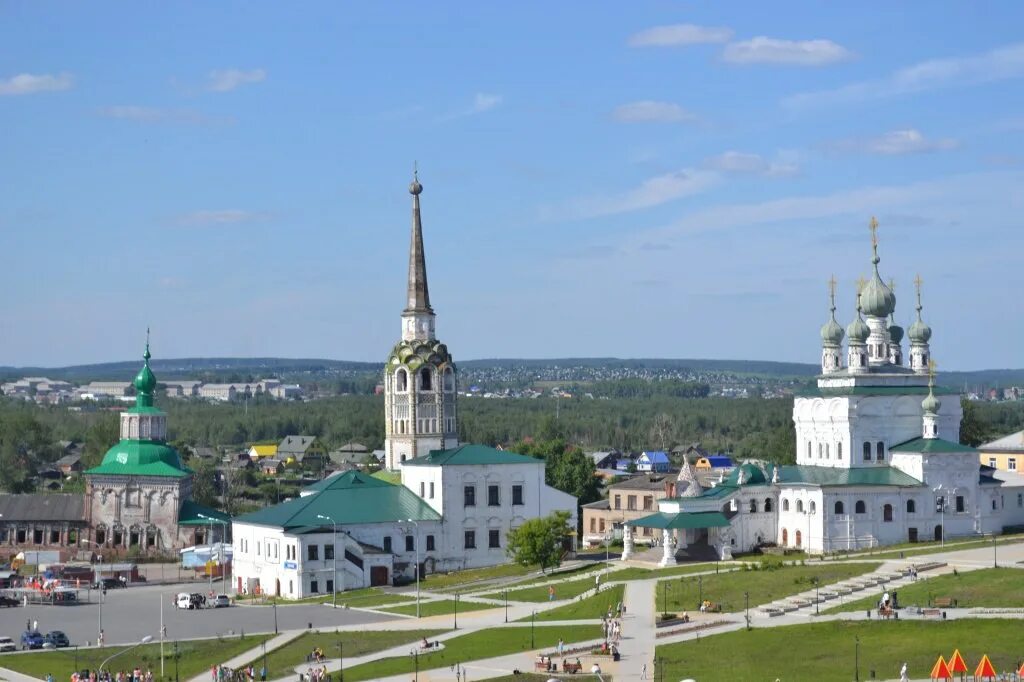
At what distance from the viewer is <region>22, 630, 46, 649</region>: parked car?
70.1 metres

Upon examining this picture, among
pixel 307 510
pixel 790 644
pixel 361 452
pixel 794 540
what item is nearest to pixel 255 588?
pixel 307 510

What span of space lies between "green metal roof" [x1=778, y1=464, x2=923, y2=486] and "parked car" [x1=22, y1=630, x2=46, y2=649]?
1342 inches

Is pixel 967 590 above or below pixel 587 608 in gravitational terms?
above

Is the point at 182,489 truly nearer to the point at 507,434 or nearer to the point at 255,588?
the point at 255,588

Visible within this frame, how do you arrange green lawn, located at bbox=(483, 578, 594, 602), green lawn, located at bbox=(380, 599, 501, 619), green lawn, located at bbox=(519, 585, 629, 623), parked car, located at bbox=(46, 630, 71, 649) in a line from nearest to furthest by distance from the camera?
parked car, located at bbox=(46, 630, 71, 649), green lawn, located at bbox=(519, 585, 629, 623), green lawn, located at bbox=(380, 599, 501, 619), green lawn, located at bbox=(483, 578, 594, 602)

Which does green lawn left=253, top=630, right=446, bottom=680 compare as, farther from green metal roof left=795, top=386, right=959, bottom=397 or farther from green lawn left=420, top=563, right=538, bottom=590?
green metal roof left=795, top=386, right=959, bottom=397

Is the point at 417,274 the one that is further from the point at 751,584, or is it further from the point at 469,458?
the point at 751,584

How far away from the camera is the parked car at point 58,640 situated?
7000 centimetres

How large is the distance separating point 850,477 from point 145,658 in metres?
34.1

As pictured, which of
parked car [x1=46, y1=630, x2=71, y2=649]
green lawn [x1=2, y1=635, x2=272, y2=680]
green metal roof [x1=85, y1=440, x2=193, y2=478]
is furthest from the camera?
green metal roof [x1=85, y1=440, x2=193, y2=478]

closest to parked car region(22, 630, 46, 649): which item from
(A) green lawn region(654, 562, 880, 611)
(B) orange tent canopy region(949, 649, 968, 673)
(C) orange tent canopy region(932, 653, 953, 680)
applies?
(A) green lawn region(654, 562, 880, 611)

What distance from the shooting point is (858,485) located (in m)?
85.3

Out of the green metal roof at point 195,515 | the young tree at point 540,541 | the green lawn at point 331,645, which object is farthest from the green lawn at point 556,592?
the green metal roof at point 195,515

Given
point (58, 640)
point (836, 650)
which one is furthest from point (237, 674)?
point (836, 650)
